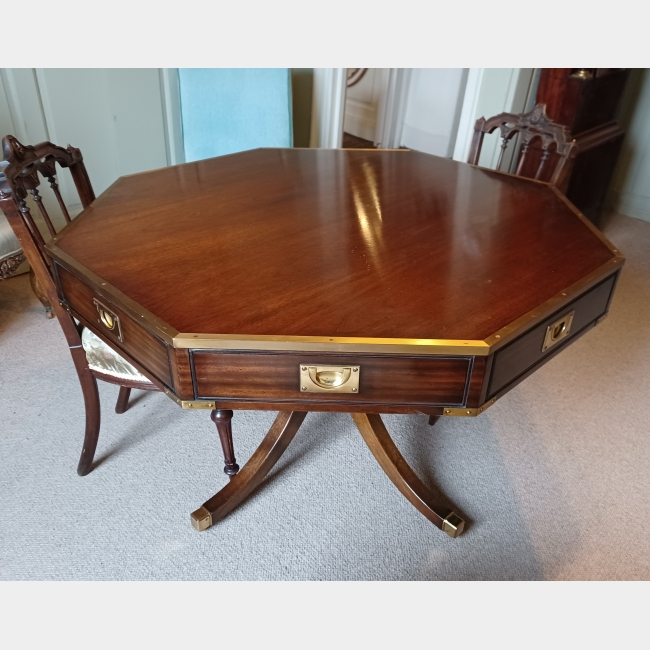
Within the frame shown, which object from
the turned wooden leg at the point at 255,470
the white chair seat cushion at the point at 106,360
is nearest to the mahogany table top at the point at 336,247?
the white chair seat cushion at the point at 106,360

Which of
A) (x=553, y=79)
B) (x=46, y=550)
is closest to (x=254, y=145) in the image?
(x=553, y=79)

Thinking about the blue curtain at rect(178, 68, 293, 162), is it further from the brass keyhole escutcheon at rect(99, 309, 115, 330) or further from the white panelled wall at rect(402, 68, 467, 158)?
the white panelled wall at rect(402, 68, 467, 158)

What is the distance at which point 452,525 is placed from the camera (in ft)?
4.71

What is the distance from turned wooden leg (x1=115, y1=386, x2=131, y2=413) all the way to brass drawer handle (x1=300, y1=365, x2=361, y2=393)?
0.94 metres

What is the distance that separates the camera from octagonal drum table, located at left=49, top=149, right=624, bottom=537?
3.21ft

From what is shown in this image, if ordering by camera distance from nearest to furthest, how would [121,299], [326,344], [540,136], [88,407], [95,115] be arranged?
1. [326,344]
2. [121,299]
3. [88,407]
4. [540,136]
5. [95,115]

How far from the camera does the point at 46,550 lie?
1.38 meters

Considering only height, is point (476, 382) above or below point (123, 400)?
above

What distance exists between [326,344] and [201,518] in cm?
72

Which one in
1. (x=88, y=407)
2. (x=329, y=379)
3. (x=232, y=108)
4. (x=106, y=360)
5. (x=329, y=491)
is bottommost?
(x=329, y=491)

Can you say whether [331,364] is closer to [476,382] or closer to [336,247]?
[476,382]

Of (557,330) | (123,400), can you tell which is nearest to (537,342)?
(557,330)

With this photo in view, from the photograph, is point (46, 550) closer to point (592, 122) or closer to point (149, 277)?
point (149, 277)

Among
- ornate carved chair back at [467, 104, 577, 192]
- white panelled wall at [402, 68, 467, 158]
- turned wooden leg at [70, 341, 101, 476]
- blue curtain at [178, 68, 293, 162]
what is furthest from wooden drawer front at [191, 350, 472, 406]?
white panelled wall at [402, 68, 467, 158]
